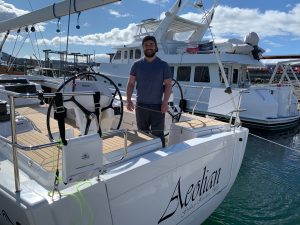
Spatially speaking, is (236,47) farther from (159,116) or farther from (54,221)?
(54,221)

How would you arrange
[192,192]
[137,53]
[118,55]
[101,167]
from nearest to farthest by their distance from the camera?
[101,167] < [192,192] < [137,53] < [118,55]

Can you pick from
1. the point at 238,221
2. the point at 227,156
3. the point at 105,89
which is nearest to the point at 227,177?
the point at 227,156

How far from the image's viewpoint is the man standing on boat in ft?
11.0

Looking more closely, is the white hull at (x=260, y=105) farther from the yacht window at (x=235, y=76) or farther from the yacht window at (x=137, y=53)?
the yacht window at (x=137, y=53)

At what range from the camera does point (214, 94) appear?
997cm

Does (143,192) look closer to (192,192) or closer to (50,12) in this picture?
(192,192)

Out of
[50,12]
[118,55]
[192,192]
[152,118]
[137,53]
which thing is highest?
[50,12]

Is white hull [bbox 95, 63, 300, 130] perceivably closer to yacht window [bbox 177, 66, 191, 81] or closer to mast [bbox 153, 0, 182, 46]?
yacht window [bbox 177, 66, 191, 81]

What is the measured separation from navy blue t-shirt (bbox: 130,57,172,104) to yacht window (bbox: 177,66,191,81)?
927cm

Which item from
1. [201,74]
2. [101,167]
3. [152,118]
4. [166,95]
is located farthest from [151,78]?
[201,74]

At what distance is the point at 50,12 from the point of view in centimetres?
448

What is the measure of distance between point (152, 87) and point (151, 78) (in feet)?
0.34

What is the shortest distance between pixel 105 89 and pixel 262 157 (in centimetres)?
572

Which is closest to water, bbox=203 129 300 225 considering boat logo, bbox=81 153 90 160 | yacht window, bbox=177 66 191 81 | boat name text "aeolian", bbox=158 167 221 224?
boat name text "aeolian", bbox=158 167 221 224
